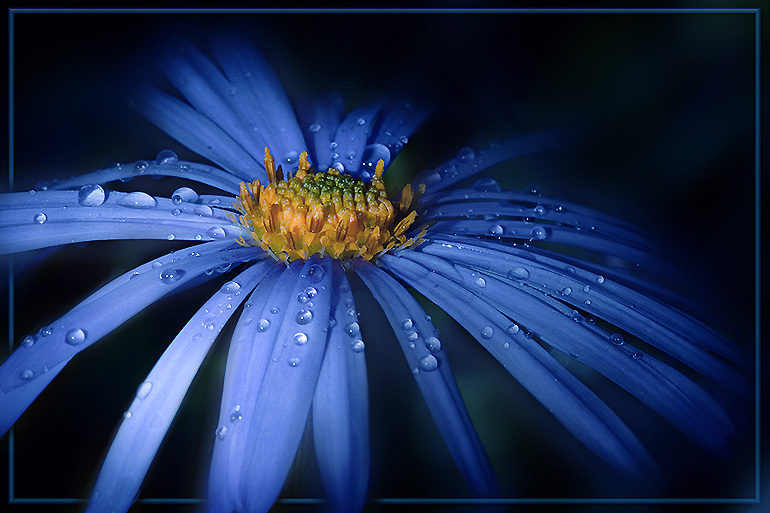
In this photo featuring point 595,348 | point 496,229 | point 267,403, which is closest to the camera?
point 267,403

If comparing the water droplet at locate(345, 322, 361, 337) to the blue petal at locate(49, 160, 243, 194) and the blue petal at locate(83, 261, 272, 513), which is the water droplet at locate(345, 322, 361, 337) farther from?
the blue petal at locate(49, 160, 243, 194)

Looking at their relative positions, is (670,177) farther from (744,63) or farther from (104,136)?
(104,136)

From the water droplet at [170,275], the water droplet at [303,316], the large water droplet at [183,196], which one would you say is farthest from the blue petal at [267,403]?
the large water droplet at [183,196]

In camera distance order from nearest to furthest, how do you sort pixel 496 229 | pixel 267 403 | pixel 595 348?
1. pixel 267 403
2. pixel 595 348
3. pixel 496 229

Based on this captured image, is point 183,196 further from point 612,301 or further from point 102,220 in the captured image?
point 612,301

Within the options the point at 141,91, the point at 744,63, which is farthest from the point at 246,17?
the point at 744,63

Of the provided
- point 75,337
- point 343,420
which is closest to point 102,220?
point 75,337

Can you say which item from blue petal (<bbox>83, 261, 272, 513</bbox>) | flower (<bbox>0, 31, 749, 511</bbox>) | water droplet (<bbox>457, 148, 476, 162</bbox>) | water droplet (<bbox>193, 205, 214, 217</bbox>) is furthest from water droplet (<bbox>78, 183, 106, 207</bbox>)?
water droplet (<bbox>457, 148, 476, 162</bbox>)

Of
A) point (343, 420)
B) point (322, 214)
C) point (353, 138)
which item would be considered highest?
point (353, 138)
